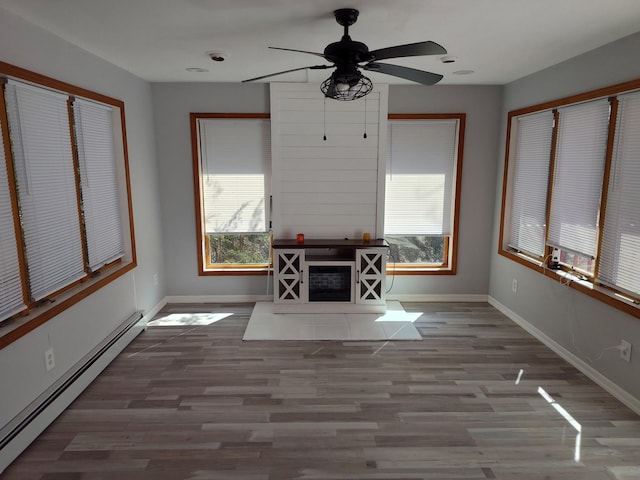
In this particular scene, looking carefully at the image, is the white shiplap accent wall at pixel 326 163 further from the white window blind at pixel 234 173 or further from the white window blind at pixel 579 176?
the white window blind at pixel 579 176

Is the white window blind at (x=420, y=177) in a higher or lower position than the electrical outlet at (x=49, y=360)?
higher

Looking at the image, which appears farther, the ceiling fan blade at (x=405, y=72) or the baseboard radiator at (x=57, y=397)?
the ceiling fan blade at (x=405, y=72)

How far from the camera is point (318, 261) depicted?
4402 mm

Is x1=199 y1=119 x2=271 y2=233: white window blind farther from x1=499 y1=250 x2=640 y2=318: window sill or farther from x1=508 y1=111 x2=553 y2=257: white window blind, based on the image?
x1=499 y1=250 x2=640 y2=318: window sill

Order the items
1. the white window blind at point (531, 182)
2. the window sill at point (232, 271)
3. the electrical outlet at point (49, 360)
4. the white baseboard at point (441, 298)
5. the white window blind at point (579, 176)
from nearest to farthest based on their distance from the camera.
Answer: the electrical outlet at point (49, 360) → the white window blind at point (579, 176) → the white window blind at point (531, 182) → the window sill at point (232, 271) → the white baseboard at point (441, 298)

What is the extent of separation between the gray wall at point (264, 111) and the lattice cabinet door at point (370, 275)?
0.57 metres

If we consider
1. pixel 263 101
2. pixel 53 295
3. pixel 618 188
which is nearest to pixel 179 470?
pixel 53 295

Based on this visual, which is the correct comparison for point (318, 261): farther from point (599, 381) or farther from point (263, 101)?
point (599, 381)

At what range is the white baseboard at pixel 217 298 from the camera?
4.87 metres

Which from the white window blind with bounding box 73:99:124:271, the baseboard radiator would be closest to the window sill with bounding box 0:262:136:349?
the white window blind with bounding box 73:99:124:271

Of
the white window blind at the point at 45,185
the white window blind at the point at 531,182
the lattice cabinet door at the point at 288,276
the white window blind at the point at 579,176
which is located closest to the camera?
the white window blind at the point at 45,185

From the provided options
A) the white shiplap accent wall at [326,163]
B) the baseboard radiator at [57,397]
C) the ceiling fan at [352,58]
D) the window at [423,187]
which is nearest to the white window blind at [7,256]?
the baseboard radiator at [57,397]

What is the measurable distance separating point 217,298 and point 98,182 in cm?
200

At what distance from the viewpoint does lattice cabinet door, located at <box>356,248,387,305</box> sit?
439 centimetres
